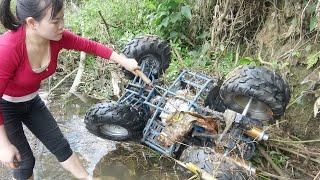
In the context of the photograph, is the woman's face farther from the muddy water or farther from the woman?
the muddy water

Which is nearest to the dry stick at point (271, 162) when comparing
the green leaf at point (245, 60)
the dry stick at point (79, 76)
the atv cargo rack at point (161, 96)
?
the atv cargo rack at point (161, 96)

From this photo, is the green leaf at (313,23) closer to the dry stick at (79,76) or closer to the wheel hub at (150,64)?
the wheel hub at (150,64)

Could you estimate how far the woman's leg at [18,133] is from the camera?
10.6ft

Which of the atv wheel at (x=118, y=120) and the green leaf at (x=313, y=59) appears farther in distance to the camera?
the green leaf at (x=313, y=59)

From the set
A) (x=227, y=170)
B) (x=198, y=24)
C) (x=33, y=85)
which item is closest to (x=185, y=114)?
(x=227, y=170)

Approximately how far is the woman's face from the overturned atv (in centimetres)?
133

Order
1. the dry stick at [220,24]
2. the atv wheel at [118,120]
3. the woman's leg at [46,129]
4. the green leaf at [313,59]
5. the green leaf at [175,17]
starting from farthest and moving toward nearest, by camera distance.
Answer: the green leaf at [175,17] → the dry stick at [220,24] → the green leaf at [313,59] → the atv wheel at [118,120] → the woman's leg at [46,129]

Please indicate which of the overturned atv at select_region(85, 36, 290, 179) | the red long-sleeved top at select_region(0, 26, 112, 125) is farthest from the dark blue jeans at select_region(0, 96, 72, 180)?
the overturned atv at select_region(85, 36, 290, 179)

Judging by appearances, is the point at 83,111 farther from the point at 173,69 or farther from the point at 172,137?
the point at 172,137

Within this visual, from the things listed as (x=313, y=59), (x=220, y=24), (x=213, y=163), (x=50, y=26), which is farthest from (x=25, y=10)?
(x=220, y=24)

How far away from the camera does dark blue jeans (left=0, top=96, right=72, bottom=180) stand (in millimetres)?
3277

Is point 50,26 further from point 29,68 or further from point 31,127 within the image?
point 31,127

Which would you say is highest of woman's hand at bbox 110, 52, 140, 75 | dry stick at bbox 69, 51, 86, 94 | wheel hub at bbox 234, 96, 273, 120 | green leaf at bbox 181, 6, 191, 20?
green leaf at bbox 181, 6, 191, 20

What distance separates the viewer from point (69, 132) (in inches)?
195
